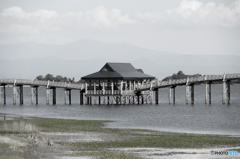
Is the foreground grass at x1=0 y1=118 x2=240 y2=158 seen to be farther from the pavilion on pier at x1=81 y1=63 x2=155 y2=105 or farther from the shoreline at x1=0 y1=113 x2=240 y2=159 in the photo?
the pavilion on pier at x1=81 y1=63 x2=155 y2=105

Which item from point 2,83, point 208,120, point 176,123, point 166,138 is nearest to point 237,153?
point 166,138

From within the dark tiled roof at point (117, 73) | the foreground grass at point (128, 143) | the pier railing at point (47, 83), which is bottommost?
the foreground grass at point (128, 143)

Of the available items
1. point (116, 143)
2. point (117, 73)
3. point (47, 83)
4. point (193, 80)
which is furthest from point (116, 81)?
point (116, 143)

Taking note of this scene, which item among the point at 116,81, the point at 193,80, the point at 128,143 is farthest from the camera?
the point at 116,81

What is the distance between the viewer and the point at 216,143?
3581cm

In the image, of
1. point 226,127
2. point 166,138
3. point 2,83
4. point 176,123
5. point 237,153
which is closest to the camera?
point 237,153

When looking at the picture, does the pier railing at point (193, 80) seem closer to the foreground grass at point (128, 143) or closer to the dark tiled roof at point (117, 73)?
the dark tiled roof at point (117, 73)

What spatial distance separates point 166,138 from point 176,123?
723 inches

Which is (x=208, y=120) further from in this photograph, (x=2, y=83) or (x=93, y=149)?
(x=2, y=83)

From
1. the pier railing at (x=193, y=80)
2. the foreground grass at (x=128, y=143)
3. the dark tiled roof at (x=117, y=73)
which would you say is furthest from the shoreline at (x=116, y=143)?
the dark tiled roof at (x=117, y=73)

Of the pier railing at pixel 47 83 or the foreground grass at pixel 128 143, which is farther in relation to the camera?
the pier railing at pixel 47 83

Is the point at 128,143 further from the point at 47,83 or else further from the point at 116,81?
the point at 47,83

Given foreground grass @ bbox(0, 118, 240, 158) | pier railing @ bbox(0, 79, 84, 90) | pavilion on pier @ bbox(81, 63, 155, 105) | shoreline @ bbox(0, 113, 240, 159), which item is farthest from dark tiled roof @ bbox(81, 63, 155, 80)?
shoreline @ bbox(0, 113, 240, 159)

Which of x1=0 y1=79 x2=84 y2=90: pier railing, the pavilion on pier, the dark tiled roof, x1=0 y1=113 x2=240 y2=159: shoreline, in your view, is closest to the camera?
x1=0 y1=113 x2=240 y2=159: shoreline
